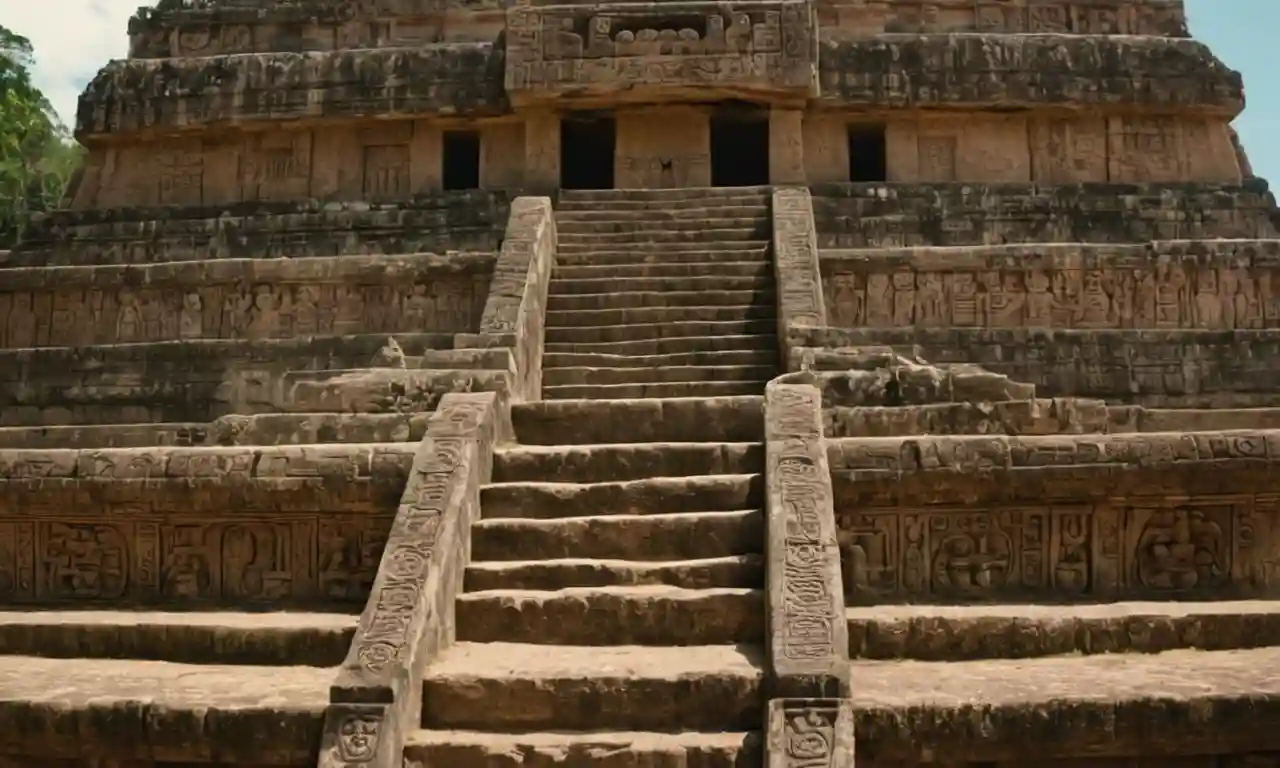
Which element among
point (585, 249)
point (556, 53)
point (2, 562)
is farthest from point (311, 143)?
point (2, 562)

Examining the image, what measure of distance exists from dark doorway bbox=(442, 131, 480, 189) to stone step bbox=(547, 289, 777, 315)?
3764mm

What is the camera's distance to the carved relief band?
12266mm

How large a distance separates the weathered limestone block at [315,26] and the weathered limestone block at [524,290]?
4442 mm

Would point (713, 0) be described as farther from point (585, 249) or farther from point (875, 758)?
point (875, 758)

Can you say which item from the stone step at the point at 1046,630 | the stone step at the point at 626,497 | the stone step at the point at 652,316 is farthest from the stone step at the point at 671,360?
the stone step at the point at 1046,630

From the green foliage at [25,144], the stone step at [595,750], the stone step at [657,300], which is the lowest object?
the stone step at [595,750]

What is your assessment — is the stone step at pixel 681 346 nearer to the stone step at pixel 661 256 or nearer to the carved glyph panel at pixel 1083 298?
the stone step at pixel 661 256

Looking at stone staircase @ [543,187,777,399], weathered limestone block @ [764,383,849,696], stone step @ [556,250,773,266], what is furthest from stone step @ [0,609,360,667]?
stone step @ [556,250,773,266]

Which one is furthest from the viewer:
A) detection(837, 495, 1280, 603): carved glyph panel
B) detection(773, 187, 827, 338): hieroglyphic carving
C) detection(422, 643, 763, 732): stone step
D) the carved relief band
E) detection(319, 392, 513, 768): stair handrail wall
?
the carved relief band

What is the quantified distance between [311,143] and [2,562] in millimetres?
7124

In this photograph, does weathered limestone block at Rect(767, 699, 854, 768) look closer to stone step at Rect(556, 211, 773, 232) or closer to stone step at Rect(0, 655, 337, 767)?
stone step at Rect(0, 655, 337, 767)

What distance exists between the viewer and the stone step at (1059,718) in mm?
4852

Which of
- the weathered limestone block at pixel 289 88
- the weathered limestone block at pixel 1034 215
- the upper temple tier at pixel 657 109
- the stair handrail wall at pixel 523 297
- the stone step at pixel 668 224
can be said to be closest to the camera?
the stair handrail wall at pixel 523 297

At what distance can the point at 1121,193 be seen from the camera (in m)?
11.8
